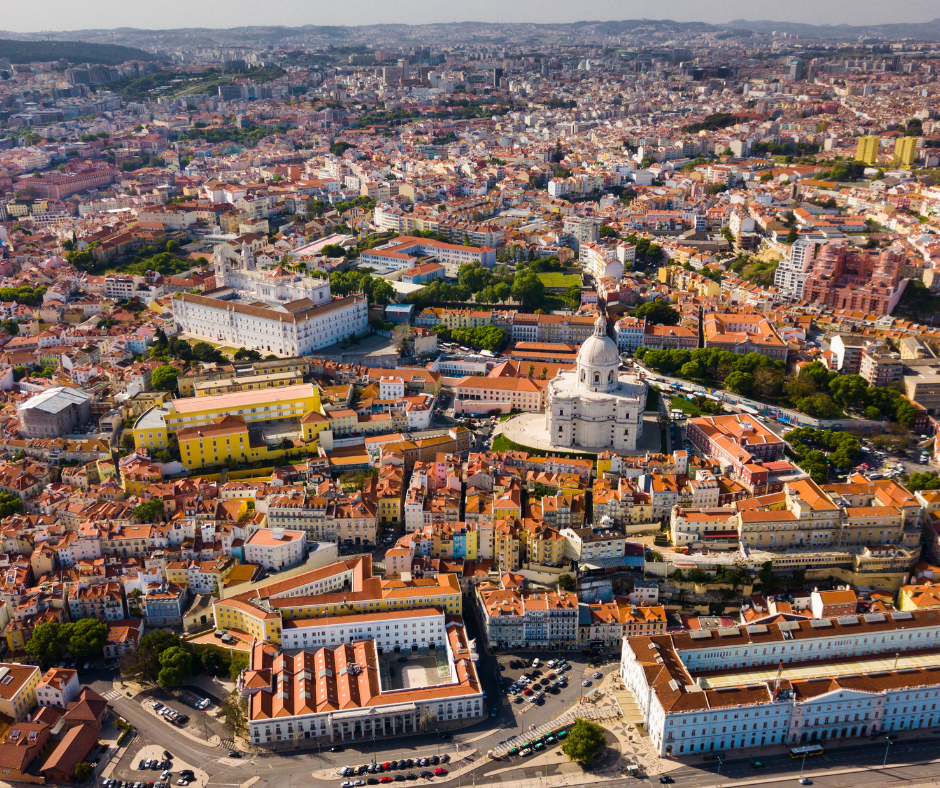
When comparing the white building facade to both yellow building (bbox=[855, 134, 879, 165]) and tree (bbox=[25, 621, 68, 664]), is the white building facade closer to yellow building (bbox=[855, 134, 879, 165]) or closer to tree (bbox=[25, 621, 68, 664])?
tree (bbox=[25, 621, 68, 664])

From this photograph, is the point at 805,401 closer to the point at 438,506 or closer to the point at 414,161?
the point at 438,506

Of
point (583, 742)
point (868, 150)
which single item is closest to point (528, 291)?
point (583, 742)

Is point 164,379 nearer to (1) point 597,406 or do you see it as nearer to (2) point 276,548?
(2) point 276,548

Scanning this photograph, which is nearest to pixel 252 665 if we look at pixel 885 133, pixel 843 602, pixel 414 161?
pixel 843 602

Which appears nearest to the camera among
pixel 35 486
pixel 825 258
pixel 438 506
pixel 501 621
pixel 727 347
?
pixel 501 621

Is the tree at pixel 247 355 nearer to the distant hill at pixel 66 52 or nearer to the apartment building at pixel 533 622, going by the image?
the apartment building at pixel 533 622
